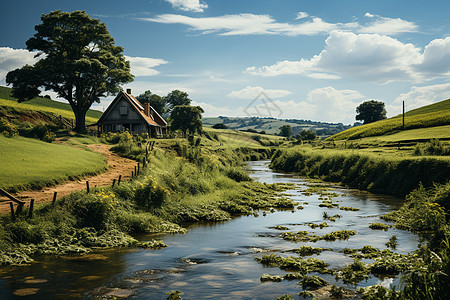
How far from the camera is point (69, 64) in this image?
47.1 meters

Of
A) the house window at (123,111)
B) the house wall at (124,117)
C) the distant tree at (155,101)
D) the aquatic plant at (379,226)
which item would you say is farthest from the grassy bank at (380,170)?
the distant tree at (155,101)

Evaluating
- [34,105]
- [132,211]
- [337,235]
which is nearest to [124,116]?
[34,105]

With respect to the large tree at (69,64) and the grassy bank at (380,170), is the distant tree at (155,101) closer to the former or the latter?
the large tree at (69,64)

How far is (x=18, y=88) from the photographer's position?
4834cm

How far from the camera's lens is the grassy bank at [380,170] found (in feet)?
94.5

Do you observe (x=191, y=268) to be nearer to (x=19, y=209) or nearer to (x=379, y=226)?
(x=19, y=209)

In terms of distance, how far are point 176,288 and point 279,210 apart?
15.0m

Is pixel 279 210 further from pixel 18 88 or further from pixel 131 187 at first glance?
pixel 18 88

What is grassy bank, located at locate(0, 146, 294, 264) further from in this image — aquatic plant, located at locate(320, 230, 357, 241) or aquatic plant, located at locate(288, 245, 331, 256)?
aquatic plant, located at locate(320, 230, 357, 241)

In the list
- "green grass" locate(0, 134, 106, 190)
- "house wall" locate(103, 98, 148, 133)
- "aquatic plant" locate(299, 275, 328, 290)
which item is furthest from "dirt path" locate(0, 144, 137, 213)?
"house wall" locate(103, 98, 148, 133)

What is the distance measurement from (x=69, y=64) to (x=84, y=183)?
104ft

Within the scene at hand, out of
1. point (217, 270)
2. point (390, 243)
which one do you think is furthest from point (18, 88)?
point (390, 243)

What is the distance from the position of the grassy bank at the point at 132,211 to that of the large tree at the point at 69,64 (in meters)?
24.3

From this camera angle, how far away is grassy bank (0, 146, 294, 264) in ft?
46.4
